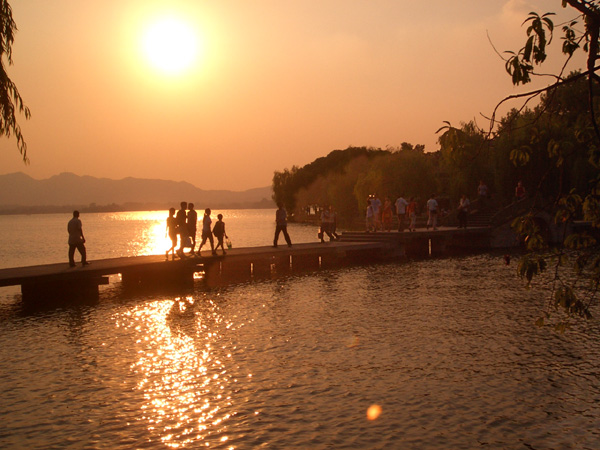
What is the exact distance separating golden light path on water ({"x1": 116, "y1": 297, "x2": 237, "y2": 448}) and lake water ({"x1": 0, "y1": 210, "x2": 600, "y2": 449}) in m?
0.04

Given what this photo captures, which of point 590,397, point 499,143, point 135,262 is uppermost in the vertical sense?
point 499,143

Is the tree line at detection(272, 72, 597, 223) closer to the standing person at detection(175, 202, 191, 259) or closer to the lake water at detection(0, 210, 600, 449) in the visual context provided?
the lake water at detection(0, 210, 600, 449)

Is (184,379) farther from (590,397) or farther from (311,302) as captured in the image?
(311,302)

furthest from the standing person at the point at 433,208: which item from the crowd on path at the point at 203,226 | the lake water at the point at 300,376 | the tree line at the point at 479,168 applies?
the lake water at the point at 300,376

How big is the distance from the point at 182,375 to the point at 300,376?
1986 mm

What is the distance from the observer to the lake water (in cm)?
791

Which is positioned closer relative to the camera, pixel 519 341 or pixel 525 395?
pixel 525 395

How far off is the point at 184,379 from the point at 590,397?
6.20 m

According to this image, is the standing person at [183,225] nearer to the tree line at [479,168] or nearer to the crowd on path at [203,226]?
the crowd on path at [203,226]

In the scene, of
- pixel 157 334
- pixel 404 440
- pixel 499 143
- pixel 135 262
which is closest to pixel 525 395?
pixel 404 440

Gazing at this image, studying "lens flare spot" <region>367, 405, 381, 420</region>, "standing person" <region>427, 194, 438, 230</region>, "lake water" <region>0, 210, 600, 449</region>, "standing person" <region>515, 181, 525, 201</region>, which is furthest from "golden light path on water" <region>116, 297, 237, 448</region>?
"standing person" <region>515, 181, 525, 201</region>

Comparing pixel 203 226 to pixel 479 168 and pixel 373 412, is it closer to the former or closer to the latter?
pixel 373 412

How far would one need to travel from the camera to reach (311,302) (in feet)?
60.4

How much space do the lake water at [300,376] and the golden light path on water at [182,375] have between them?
0.04m
